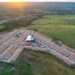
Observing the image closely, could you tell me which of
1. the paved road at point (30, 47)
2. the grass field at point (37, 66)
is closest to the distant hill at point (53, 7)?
the paved road at point (30, 47)

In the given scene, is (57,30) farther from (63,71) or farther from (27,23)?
(63,71)

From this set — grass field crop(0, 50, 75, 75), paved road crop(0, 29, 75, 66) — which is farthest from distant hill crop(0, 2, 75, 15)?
grass field crop(0, 50, 75, 75)

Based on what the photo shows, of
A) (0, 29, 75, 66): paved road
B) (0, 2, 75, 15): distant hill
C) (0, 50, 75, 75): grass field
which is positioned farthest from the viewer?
(0, 2, 75, 15): distant hill

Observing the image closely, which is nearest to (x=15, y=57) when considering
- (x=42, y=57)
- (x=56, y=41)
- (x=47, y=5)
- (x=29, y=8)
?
(x=42, y=57)

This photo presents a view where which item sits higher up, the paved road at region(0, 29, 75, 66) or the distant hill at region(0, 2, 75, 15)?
the paved road at region(0, 29, 75, 66)

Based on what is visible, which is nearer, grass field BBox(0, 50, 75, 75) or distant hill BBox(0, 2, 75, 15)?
grass field BBox(0, 50, 75, 75)

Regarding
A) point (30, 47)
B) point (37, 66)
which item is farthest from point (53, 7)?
point (37, 66)

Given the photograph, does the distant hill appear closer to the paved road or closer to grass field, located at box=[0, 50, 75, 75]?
the paved road

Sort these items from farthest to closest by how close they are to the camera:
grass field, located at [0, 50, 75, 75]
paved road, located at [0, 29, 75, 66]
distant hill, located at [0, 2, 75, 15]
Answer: distant hill, located at [0, 2, 75, 15] → paved road, located at [0, 29, 75, 66] → grass field, located at [0, 50, 75, 75]

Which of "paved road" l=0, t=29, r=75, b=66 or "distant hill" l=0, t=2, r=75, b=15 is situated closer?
"paved road" l=0, t=29, r=75, b=66
